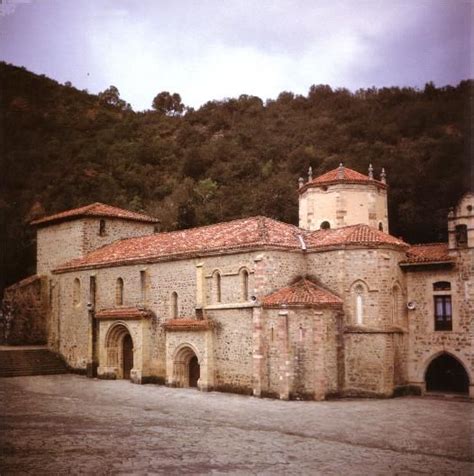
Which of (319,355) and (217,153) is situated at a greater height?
(217,153)

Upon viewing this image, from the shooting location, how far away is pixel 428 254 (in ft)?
75.4

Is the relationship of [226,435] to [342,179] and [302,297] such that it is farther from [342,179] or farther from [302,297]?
[342,179]

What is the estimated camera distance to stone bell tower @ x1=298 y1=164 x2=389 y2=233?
93.0ft

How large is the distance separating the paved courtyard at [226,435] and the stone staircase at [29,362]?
6676 millimetres

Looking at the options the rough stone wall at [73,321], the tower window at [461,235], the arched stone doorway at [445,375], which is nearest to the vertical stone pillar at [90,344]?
the rough stone wall at [73,321]

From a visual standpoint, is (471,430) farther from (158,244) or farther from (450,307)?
(158,244)

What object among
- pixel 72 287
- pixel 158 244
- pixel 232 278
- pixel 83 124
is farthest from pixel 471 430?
pixel 83 124

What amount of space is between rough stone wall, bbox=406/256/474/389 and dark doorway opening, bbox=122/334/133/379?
43.6ft

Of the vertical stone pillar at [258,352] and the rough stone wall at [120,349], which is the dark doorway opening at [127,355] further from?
the vertical stone pillar at [258,352]

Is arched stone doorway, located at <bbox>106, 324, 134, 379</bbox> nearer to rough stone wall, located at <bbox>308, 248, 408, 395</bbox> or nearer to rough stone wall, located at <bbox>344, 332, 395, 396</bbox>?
rough stone wall, located at <bbox>308, 248, 408, 395</bbox>

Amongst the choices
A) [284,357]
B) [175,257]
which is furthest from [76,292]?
[284,357]

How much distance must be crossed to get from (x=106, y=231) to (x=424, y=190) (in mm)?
22916

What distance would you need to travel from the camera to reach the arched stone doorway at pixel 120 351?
28.2 m

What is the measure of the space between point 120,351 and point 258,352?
9665 millimetres
